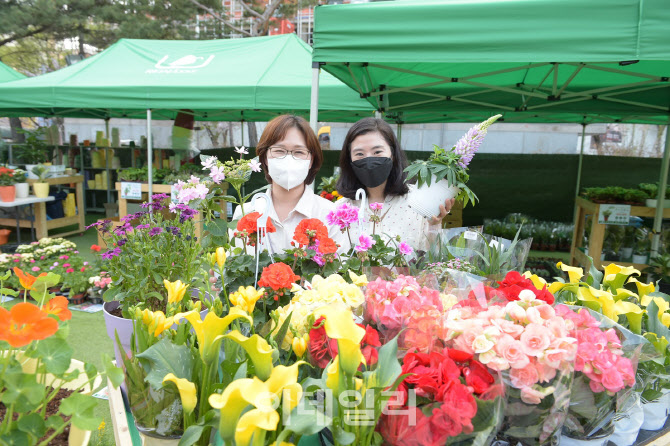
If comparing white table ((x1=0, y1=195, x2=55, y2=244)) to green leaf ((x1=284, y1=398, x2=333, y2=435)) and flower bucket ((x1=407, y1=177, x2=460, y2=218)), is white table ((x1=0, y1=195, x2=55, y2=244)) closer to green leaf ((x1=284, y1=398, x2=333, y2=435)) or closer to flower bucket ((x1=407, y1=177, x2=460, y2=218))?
Result: flower bucket ((x1=407, y1=177, x2=460, y2=218))

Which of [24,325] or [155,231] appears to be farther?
[155,231]

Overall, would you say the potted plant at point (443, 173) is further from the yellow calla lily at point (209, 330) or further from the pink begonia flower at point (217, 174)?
the yellow calla lily at point (209, 330)

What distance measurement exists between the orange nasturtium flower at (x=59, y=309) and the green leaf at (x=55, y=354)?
0.09 meters

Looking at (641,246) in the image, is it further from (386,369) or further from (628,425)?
(386,369)

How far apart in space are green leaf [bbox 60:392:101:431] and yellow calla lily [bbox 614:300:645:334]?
110cm

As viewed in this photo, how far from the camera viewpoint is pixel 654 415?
932mm

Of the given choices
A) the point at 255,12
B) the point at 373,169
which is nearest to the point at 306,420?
the point at 373,169

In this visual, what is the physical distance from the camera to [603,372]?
741 mm

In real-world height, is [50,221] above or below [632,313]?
→ below

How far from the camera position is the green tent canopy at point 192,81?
4.23 meters

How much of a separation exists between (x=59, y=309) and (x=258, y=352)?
1.15 ft

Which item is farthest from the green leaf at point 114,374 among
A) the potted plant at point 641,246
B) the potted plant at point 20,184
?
the potted plant at point 20,184

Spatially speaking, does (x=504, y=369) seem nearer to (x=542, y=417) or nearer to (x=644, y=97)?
(x=542, y=417)

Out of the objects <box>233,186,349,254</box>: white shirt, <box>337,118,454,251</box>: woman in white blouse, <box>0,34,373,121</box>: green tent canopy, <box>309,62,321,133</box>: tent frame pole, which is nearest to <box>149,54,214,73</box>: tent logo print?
<box>0,34,373,121</box>: green tent canopy
